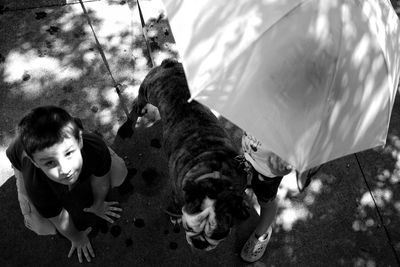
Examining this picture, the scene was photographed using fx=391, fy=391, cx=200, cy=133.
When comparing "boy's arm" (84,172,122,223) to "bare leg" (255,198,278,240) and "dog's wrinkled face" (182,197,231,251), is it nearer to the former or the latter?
"dog's wrinkled face" (182,197,231,251)

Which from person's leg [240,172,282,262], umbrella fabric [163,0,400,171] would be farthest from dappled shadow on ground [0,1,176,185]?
umbrella fabric [163,0,400,171]

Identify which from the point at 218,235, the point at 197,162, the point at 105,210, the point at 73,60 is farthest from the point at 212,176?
the point at 73,60

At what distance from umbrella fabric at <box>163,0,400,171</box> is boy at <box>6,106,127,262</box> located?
39.8 inches

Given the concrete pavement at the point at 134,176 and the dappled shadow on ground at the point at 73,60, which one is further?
the dappled shadow on ground at the point at 73,60

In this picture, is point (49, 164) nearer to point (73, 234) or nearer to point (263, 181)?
point (73, 234)

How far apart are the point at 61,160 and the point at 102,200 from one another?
1.04 m

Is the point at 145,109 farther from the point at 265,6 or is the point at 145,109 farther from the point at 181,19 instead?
the point at 265,6

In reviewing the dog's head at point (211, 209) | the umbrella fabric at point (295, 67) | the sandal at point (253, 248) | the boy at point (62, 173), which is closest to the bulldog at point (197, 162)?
the dog's head at point (211, 209)

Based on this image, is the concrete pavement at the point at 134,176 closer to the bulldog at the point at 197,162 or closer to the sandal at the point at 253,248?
the sandal at the point at 253,248

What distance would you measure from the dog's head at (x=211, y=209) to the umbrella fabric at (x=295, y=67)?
415 millimetres

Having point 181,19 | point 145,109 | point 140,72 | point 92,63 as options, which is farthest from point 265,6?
point 92,63

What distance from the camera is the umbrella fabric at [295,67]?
1910 millimetres

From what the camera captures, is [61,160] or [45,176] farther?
[45,176]

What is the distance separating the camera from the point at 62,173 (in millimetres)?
2549
